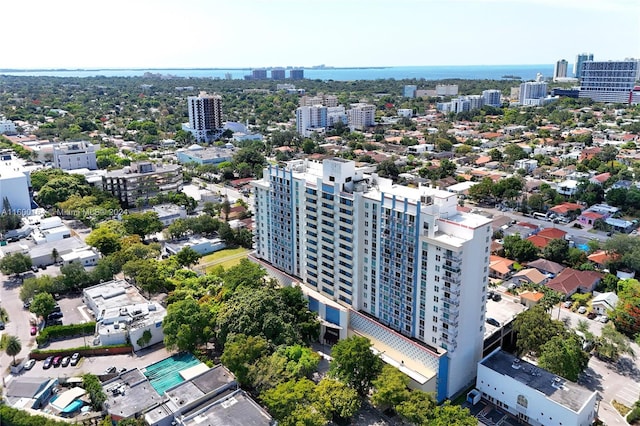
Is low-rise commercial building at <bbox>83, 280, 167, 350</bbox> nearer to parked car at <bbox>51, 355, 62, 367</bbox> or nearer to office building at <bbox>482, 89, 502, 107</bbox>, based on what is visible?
parked car at <bbox>51, 355, 62, 367</bbox>

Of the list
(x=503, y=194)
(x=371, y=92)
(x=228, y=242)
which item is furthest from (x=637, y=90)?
(x=228, y=242)

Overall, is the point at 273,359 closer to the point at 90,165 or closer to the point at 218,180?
the point at 218,180

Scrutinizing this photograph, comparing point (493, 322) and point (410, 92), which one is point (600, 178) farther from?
point (410, 92)

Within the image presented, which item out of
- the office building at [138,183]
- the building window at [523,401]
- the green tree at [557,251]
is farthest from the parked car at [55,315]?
the green tree at [557,251]

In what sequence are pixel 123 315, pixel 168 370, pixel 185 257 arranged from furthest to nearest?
pixel 185 257 < pixel 123 315 < pixel 168 370

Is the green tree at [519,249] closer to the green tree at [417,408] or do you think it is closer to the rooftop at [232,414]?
the green tree at [417,408]

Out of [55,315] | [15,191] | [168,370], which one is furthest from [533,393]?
[15,191]
